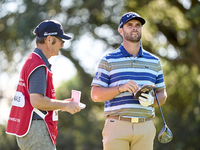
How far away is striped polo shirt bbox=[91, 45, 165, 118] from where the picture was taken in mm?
3561

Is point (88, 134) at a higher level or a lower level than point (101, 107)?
lower

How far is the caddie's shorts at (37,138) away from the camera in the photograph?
3131mm

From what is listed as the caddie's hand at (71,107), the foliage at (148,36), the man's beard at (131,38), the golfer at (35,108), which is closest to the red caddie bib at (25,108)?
the golfer at (35,108)

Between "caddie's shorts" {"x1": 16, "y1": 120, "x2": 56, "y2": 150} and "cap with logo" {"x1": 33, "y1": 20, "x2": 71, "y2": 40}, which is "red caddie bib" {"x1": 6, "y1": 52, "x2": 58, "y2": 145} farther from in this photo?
"cap with logo" {"x1": 33, "y1": 20, "x2": 71, "y2": 40}

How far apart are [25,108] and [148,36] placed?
9442 millimetres

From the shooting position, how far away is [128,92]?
141 inches

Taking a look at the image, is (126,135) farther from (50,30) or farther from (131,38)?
(50,30)

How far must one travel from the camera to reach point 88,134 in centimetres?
1666

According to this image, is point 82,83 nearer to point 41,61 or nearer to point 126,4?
point 126,4

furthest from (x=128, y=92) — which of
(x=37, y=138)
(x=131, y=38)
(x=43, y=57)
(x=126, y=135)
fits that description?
(x=37, y=138)

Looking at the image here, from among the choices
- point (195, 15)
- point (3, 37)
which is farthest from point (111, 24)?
point (3, 37)

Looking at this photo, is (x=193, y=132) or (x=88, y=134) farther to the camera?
(x=88, y=134)

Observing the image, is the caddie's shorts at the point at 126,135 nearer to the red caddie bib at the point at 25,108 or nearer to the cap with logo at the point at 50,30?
the red caddie bib at the point at 25,108

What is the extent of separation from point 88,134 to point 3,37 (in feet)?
22.1
